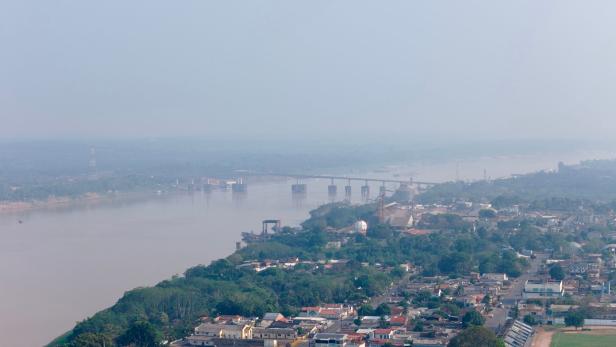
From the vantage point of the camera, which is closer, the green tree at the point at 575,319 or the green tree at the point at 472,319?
the green tree at the point at 472,319

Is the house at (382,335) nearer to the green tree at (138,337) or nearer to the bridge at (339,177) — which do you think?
the green tree at (138,337)

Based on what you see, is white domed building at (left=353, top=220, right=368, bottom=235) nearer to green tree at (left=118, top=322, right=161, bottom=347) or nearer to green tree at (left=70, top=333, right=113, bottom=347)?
green tree at (left=118, top=322, right=161, bottom=347)

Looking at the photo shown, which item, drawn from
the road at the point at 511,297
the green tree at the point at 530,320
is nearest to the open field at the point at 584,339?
the green tree at the point at 530,320

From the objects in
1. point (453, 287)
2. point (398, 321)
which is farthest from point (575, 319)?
point (453, 287)

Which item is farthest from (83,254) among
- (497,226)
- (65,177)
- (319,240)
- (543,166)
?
(543,166)

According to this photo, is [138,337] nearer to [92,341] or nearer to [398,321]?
[92,341]

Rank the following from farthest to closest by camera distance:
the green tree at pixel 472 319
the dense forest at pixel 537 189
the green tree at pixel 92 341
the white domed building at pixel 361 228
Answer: the dense forest at pixel 537 189 < the white domed building at pixel 361 228 < the green tree at pixel 472 319 < the green tree at pixel 92 341

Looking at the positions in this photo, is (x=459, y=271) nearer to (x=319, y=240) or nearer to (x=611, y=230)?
(x=319, y=240)
